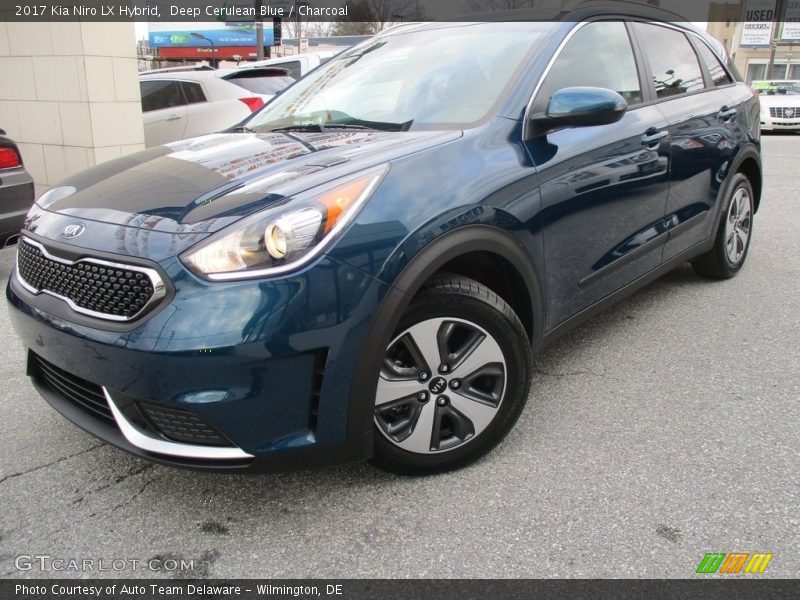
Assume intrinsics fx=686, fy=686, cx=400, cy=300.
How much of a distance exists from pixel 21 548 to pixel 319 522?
918 mm

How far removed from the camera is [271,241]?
1948 millimetres

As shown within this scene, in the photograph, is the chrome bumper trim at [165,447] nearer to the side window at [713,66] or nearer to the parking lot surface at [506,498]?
the parking lot surface at [506,498]

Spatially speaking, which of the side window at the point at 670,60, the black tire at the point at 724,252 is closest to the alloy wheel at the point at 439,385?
the side window at the point at 670,60

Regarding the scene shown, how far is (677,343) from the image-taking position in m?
3.66

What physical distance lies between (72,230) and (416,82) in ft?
5.06

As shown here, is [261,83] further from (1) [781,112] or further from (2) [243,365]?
(1) [781,112]

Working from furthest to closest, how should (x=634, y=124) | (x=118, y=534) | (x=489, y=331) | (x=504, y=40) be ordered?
(x=634, y=124) → (x=504, y=40) → (x=489, y=331) → (x=118, y=534)

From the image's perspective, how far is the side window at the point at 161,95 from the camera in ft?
26.8

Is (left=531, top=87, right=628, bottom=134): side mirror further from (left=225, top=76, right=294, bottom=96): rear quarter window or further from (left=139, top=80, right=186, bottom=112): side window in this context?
(left=139, top=80, right=186, bottom=112): side window

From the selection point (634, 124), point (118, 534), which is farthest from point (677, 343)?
point (118, 534)

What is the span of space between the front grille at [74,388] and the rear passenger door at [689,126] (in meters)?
2.81

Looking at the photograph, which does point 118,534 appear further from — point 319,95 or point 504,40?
point 504,40

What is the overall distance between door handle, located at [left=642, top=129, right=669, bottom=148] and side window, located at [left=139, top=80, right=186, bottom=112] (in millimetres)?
6341

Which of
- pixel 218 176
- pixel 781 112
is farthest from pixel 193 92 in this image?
pixel 781 112
